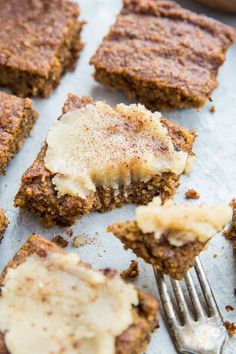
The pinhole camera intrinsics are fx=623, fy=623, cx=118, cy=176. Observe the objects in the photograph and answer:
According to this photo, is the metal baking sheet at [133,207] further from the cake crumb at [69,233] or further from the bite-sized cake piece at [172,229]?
the bite-sized cake piece at [172,229]

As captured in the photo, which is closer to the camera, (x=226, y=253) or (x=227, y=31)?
(x=226, y=253)

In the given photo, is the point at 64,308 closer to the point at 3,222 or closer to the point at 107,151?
the point at 3,222

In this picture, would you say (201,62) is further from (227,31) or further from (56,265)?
(56,265)

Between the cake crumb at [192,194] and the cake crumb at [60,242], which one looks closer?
the cake crumb at [60,242]

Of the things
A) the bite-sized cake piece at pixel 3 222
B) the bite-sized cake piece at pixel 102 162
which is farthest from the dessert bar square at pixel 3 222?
the bite-sized cake piece at pixel 102 162

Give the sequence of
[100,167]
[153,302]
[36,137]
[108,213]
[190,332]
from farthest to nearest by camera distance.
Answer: [36,137] → [108,213] → [100,167] → [190,332] → [153,302]

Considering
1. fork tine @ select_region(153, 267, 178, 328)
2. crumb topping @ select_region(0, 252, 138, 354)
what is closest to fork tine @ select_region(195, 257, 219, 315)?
fork tine @ select_region(153, 267, 178, 328)

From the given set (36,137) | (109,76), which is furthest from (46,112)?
(109,76)
